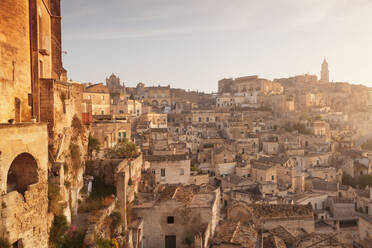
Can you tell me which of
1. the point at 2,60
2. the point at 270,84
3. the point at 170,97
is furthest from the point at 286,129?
the point at 2,60

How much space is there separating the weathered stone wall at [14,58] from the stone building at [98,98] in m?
26.5

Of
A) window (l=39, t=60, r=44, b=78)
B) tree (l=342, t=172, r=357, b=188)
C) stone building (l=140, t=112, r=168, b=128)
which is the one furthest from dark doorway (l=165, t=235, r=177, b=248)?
tree (l=342, t=172, r=357, b=188)

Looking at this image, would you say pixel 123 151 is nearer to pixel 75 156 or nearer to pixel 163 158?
pixel 75 156

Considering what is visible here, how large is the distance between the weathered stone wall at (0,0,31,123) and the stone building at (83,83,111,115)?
1041 inches

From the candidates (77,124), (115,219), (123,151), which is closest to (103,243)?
(115,219)

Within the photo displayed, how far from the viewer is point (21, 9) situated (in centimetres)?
1038

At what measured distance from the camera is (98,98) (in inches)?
1533

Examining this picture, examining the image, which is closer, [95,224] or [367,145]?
[95,224]

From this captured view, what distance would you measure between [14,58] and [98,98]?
29455 millimetres

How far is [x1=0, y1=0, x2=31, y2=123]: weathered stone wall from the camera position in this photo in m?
9.38

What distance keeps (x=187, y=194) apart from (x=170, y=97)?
5301cm

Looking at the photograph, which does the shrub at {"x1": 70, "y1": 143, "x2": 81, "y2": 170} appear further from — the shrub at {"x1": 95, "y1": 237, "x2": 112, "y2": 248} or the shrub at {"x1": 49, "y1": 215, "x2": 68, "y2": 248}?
the shrub at {"x1": 95, "y1": 237, "x2": 112, "y2": 248}

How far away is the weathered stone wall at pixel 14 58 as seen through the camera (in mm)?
9383

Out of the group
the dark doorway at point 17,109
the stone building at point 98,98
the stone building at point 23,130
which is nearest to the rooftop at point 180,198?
the stone building at point 23,130
